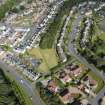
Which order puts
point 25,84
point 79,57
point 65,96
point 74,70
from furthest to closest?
point 79,57 < point 74,70 < point 25,84 < point 65,96

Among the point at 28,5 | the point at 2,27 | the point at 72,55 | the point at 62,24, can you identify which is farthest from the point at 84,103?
the point at 28,5

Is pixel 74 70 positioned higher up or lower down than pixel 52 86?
higher up

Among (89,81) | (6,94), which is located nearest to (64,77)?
(89,81)

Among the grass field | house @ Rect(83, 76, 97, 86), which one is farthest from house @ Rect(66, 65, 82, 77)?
the grass field

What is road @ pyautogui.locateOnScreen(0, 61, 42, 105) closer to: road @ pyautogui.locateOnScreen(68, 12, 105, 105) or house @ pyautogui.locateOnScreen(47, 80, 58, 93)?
house @ pyautogui.locateOnScreen(47, 80, 58, 93)

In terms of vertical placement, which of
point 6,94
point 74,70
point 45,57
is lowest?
point 74,70

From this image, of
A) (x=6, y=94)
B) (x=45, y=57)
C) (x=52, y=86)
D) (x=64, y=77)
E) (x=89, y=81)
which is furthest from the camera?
(x=45, y=57)

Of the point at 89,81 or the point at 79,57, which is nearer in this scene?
the point at 89,81

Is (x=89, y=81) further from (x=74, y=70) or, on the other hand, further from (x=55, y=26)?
(x=55, y=26)
